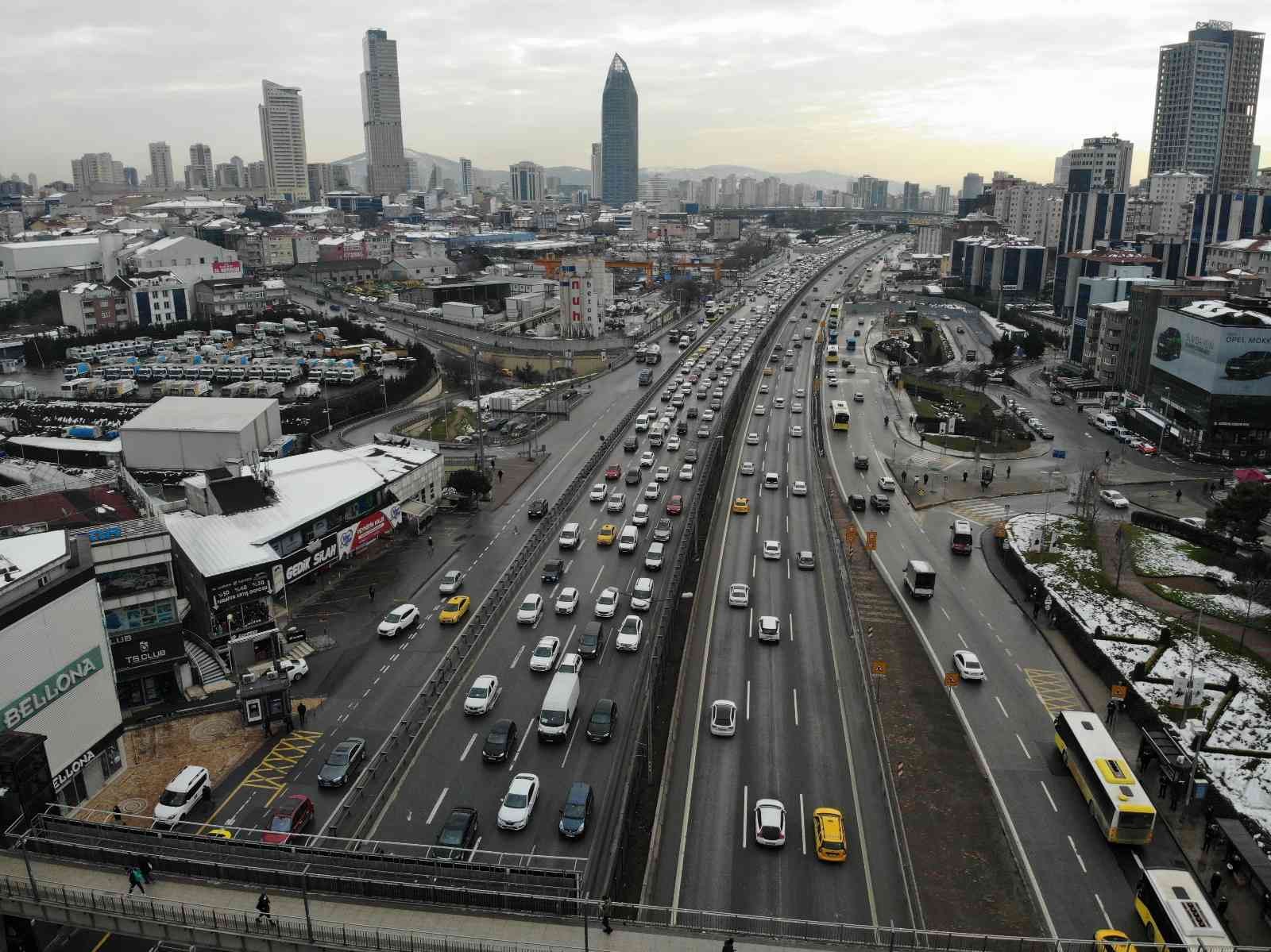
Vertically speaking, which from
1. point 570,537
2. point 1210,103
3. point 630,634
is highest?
point 1210,103

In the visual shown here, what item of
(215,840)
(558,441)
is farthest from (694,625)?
(558,441)

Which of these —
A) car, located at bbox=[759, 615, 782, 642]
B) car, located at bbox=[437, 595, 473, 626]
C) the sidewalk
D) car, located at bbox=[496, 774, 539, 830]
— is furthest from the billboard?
car, located at bbox=[496, 774, 539, 830]

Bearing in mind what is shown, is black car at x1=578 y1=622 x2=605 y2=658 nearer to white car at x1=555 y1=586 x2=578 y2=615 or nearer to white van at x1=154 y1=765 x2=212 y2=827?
white car at x1=555 y1=586 x2=578 y2=615

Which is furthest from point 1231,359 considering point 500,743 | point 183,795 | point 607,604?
point 183,795

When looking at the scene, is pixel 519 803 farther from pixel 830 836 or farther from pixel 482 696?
pixel 830 836

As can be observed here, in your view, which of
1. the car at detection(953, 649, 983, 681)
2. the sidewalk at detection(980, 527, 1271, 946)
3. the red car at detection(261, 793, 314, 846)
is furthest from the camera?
the car at detection(953, 649, 983, 681)

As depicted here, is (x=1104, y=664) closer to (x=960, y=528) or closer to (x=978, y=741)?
(x=978, y=741)
